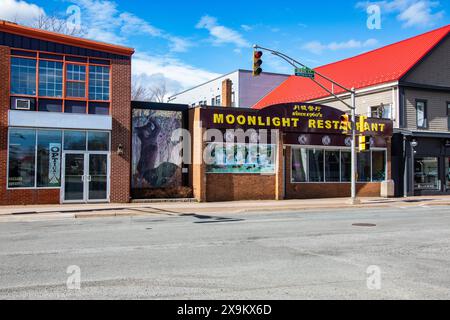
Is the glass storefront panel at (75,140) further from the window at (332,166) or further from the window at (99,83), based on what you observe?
the window at (332,166)

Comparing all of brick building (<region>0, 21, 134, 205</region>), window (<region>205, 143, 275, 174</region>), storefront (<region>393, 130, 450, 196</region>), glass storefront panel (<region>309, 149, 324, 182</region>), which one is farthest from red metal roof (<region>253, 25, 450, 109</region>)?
brick building (<region>0, 21, 134, 205</region>)

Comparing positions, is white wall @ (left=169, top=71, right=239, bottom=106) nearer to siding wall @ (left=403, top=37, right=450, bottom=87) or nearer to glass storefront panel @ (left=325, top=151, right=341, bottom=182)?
siding wall @ (left=403, top=37, right=450, bottom=87)

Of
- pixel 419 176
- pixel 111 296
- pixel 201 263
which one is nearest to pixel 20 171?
pixel 201 263

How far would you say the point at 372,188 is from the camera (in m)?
28.2

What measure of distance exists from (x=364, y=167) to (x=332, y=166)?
2.54 meters

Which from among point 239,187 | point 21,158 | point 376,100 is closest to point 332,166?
point 239,187

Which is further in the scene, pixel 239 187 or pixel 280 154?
pixel 280 154

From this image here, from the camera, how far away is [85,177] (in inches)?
837

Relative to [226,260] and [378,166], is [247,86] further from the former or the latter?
[226,260]

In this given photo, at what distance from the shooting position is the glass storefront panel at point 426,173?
1161 inches

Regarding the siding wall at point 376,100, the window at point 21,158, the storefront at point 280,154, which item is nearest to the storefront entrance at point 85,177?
the window at point 21,158

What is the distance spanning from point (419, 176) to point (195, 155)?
51.1 ft

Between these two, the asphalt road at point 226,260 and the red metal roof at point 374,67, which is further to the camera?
the red metal roof at point 374,67

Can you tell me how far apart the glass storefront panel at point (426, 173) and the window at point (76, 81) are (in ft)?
69.8
